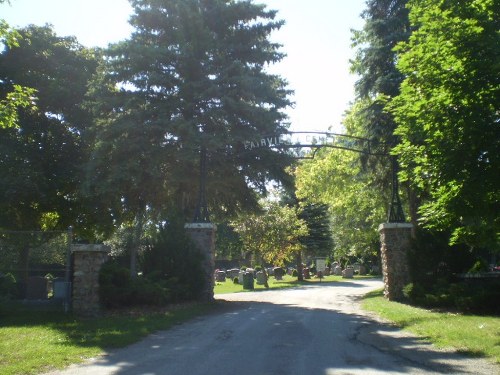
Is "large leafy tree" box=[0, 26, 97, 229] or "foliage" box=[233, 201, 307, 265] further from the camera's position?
"foliage" box=[233, 201, 307, 265]

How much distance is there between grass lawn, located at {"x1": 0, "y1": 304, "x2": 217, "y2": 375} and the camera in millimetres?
8367

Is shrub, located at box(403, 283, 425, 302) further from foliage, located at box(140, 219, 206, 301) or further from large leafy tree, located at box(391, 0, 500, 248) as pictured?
foliage, located at box(140, 219, 206, 301)

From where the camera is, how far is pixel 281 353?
29.1ft

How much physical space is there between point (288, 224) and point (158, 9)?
21.5 metres

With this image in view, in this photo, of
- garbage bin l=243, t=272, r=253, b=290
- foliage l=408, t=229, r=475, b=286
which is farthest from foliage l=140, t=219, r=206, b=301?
garbage bin l=243, t=272, r=253, b=290

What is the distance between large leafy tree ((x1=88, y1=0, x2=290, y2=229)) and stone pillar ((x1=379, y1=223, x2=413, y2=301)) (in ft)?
16.4

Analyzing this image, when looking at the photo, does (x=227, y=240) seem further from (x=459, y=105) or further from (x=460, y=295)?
(x=459, y=105)

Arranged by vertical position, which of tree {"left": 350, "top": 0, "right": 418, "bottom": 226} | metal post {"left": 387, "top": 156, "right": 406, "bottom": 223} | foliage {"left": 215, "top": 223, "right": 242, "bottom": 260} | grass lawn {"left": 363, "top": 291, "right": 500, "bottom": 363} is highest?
tree {"left": 350, "top": 0, "right": 418, "bottom": 226}

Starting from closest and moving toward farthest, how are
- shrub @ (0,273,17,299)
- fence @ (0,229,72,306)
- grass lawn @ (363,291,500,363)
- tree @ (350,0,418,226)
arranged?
grass lawn @ (363,291,500,363)
shrub @ (0,273,17,299)
fence @ (0,229,72,306)
tree @ (350,0,418,226)

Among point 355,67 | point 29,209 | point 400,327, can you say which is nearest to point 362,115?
point 355,67

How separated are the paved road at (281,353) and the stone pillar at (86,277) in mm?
2866

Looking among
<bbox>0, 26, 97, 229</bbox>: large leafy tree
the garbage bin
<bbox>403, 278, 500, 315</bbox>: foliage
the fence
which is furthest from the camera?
the garbage bin

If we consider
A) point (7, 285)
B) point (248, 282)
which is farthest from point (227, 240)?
point (7, 285)

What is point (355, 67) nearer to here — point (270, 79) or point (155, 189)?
point (270, 79)
